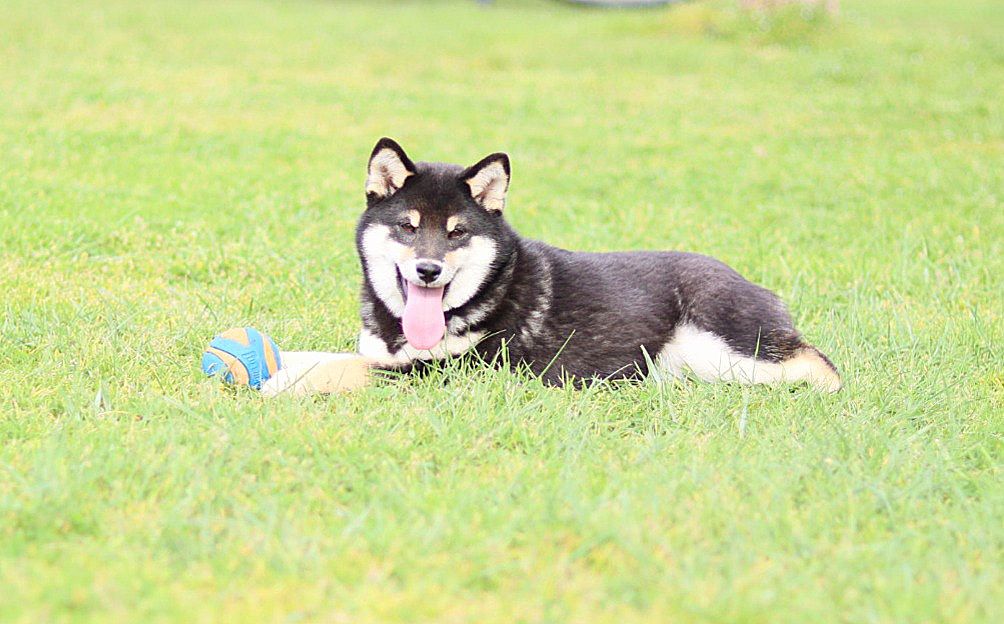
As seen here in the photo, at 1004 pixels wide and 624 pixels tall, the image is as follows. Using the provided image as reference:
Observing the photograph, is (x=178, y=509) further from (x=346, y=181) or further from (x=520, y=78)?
(x=520, y=78)

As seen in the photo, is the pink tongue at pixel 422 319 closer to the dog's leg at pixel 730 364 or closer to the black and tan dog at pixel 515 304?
the black and tan dog at pixel 515 304

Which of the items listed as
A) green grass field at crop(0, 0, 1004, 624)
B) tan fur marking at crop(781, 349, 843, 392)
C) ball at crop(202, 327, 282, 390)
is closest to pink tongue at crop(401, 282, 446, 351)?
green grass field at crop(0, 0, 1004, 624)

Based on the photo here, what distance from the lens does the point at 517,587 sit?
10.9ft

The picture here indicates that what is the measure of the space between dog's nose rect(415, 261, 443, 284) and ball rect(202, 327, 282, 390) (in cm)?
81

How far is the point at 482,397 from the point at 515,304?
0.71 metres

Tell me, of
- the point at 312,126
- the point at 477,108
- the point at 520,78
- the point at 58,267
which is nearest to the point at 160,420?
the point at 58,267

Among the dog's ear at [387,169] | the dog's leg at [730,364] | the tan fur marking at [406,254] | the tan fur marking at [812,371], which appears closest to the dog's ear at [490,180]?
the dog's ear at [387,169]

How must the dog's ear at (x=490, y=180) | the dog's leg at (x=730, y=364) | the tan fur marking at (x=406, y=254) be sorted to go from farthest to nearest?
the dog's leg at (x=730, y=364) < the dog's ear at (x=490, y=180) < the tan fur marking at (x=406, y=254)

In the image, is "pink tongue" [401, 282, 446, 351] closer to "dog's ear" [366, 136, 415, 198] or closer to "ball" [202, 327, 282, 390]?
"dog's ear" [366, 136, 415, 198]

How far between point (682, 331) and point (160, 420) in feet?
8.06

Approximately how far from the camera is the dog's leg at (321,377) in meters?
4.74

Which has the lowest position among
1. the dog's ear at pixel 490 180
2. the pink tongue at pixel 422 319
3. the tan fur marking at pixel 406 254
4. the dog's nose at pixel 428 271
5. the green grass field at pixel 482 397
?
the green grass field at pixel 482 397

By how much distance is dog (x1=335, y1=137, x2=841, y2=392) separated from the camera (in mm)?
4980

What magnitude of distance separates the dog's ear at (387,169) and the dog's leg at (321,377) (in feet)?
2.62
